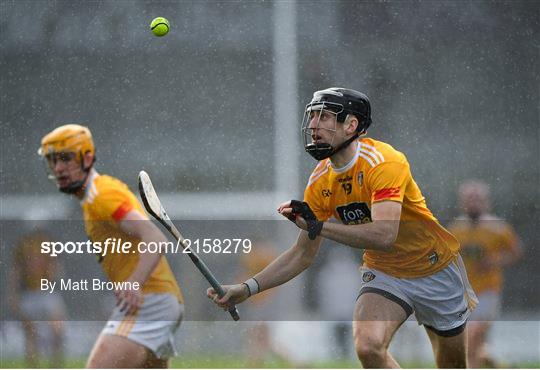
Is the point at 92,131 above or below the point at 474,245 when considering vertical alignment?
above

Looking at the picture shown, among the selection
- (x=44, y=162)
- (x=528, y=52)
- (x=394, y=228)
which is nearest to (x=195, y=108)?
(x=44, y=162)

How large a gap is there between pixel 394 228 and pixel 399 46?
1.03m

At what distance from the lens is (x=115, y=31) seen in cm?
588

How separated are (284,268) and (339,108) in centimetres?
79

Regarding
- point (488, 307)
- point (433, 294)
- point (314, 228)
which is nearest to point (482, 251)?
point (488, 307)

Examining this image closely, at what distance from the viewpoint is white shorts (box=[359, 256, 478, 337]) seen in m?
5.48

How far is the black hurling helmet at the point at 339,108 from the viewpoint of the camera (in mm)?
5465

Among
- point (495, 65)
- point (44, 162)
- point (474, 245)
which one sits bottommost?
point (474, 245)

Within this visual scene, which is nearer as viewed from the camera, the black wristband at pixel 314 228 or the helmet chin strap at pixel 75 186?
the black wristband at pixel 314 228

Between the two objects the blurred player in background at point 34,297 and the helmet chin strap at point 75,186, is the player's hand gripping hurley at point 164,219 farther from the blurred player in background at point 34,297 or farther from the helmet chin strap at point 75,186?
the blurred player in background at point 34,297

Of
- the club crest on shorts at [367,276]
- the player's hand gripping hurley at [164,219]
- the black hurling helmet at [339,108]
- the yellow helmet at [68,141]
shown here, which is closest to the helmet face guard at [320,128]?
the black hurling helmet at [339,108]

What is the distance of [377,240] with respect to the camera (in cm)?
529

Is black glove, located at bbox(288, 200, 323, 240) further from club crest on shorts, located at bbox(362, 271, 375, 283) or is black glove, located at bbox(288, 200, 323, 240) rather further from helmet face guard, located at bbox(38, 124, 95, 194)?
helmet face guard, located at bbox(38, 124, 95, 194)

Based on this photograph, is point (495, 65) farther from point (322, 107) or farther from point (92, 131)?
point (92, 131)
